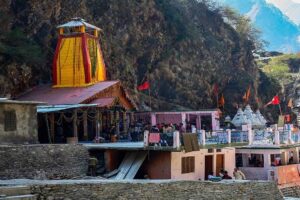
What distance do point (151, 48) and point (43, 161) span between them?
31.1 m

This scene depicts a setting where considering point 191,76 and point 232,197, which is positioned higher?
point 191,76

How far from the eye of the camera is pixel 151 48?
52656 mm

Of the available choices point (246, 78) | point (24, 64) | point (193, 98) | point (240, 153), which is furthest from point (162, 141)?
point (246, 78)

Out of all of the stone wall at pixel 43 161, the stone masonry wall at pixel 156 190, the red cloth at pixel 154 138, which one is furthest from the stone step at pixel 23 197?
the red cloth at pixel 154 138

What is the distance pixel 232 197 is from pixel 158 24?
34.7 m

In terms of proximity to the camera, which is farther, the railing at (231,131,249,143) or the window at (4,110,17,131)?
the railing at (231,131,249,143)

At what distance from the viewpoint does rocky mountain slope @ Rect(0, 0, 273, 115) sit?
38156 mm

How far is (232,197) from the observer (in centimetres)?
2220

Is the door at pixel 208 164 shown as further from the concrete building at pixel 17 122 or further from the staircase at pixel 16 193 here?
the staircase at pixel 16 193

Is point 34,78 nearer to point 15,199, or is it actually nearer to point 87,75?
point 87,75

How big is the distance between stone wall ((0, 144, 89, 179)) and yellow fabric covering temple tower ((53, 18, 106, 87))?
10.7 m

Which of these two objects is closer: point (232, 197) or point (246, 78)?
point (232, 197)

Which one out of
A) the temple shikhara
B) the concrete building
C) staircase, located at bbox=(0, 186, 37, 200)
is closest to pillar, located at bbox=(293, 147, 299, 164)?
the temple shikhara

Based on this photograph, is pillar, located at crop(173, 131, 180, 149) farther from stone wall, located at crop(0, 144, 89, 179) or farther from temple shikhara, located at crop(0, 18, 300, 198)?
stone wall, located at crop(0, 144, 89, 179)
